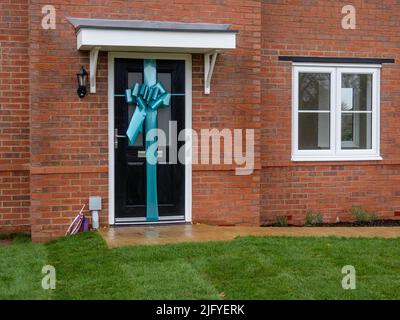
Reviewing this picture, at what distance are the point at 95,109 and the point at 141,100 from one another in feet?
2.17

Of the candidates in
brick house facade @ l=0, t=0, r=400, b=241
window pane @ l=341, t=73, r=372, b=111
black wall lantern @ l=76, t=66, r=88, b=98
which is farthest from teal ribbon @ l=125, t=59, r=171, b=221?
window pane @ l=341, t=73, r=372, b=111

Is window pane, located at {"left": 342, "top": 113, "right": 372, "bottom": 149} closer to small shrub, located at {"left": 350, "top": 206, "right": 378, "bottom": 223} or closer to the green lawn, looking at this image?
small shrub, located at {"left": 350, "top": 206, "right": 378, "bottom": 223}

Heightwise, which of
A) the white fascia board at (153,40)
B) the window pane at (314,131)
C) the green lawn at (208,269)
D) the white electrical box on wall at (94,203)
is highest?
the white fascia board at (153,40)

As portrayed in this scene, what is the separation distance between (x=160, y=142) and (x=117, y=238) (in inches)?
66.4

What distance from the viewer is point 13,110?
9250 mm

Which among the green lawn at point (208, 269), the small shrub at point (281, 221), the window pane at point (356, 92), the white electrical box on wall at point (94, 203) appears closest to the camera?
the green lawn at point (208, 269)

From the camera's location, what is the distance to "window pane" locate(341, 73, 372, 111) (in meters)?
10.7

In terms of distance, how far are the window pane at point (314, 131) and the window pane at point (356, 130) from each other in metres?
0.32

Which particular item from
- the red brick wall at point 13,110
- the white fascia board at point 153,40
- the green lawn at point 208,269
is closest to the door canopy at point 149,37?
the white fascia board at point 153,40

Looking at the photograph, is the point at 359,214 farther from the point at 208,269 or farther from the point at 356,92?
the point at 208,269

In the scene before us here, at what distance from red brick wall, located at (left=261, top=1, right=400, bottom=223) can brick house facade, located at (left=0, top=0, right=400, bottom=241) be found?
0.05 ft

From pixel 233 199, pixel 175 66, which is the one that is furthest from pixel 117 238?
pixel 175 66

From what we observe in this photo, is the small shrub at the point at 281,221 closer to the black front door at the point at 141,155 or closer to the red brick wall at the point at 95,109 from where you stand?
the red brick wall at the point at 95,109

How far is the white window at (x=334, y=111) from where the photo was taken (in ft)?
34.4
